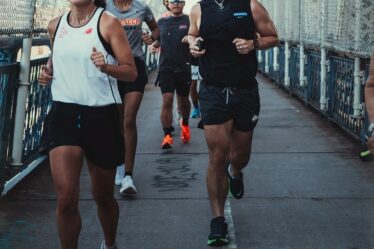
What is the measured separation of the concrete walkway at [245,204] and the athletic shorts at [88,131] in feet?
3.63

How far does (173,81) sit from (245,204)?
3.46 metres

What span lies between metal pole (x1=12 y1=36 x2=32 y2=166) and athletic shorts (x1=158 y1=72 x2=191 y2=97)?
2.72 m

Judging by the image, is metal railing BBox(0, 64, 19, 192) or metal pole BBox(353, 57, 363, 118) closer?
metal railing BBox(0, 64, 19, 192)

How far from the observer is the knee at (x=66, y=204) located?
449 centimetres

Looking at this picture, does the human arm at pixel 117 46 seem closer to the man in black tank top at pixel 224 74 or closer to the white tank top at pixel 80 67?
the white tank top at pixel 80 67

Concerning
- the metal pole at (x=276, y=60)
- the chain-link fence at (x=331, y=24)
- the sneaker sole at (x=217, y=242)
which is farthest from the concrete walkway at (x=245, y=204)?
the metal pole at (x=276, y=60)

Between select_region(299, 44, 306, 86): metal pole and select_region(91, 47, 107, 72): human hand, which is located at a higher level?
select_region(91, 47, 107, 72): human hand

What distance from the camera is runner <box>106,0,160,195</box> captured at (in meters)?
7.39

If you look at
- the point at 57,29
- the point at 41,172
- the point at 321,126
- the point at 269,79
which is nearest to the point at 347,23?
the point at 321,126

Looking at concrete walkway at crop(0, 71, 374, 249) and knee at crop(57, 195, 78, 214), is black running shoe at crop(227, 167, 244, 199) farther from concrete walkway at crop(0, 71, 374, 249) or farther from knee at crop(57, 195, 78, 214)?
knee at crop(57, 195, 78, 214)

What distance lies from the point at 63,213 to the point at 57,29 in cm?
110

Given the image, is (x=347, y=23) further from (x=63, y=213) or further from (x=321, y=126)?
(x=63, y=213)

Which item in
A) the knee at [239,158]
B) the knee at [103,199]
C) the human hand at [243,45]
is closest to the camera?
the knee at [103,199]

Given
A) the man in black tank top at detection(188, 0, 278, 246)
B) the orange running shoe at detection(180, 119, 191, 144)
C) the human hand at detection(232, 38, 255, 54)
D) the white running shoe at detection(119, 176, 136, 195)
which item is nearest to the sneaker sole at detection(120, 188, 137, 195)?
the white running shoe at detection(119, 176, 136, 195)
